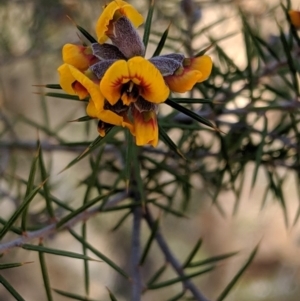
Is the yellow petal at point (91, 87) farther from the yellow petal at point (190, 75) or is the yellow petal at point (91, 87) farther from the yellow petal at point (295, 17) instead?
the yellow petal at point (295, 17)

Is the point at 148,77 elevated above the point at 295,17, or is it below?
below

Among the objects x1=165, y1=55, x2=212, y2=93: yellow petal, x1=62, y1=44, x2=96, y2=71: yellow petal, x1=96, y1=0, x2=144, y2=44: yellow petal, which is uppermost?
x1=96, y1=0, x2=144, y2=44: yellow petal

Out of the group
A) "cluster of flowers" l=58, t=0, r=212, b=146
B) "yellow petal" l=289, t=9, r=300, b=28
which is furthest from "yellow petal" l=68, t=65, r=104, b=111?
"yellow petal" l=289, t=9, r=300, b=28

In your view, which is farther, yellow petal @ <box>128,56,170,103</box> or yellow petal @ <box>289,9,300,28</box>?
yellow petal @ <box>289,9,300,28</box>

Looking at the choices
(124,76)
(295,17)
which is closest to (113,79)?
(124,76)

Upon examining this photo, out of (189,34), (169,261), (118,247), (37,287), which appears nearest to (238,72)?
(189,34)

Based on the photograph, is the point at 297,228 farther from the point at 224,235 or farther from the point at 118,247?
the point at 118,247

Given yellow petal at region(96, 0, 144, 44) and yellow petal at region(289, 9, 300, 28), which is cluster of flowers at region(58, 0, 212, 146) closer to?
yellow petal at region(96, 0, 144, 44)

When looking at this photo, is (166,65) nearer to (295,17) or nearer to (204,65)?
(204,65)
